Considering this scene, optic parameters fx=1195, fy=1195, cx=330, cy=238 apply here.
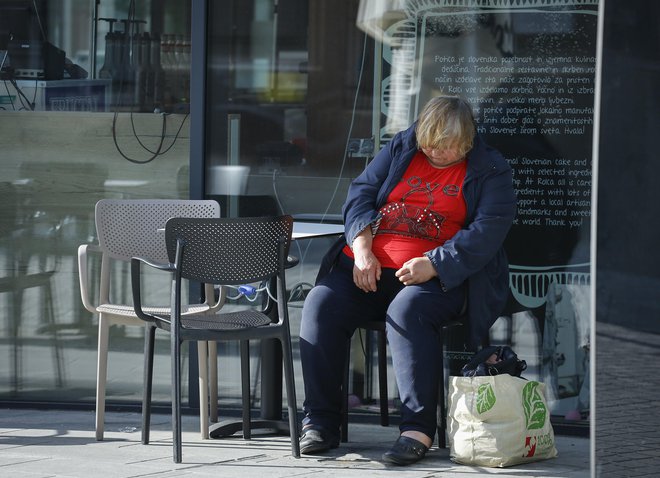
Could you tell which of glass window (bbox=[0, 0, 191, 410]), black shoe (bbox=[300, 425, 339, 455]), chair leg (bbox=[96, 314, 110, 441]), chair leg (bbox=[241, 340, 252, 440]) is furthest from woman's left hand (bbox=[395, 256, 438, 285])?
glass window (bbox=[0, 0, 191, 410])

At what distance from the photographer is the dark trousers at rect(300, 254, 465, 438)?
4.50m

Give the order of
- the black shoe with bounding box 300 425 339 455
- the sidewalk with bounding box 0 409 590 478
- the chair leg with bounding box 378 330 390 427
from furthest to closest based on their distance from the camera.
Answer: the chair leg with bounding box 378 330 390 427 < the black shoe with bounding box 300 425 339 455 < the sidewalk with bounding box 0 409 590 478

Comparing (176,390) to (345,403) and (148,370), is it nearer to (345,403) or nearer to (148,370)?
(148,370)

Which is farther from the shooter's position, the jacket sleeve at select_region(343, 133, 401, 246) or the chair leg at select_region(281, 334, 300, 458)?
the jacket sleeve at select_region(343, 133, 401, 246)

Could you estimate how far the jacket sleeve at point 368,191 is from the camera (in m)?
4.77

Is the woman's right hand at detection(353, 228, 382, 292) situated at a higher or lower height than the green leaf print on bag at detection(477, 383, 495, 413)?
higher

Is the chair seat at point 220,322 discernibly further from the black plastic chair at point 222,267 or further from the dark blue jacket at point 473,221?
the dark blue jacket at point 473,221

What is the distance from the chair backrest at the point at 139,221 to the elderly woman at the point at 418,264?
77cm

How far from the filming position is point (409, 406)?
14.8 ft

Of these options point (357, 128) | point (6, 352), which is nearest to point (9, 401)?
point (6, 352)

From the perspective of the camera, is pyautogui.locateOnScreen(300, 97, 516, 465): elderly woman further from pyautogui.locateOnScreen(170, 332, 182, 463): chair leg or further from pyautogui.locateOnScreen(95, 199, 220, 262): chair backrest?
pyautogui.locateOnScreen(95, 199, 220, 262): chair backrest

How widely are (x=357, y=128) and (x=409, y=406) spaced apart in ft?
4.84

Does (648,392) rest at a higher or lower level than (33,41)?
lower

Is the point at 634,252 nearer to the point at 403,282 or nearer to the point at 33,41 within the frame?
the point at 403,282
